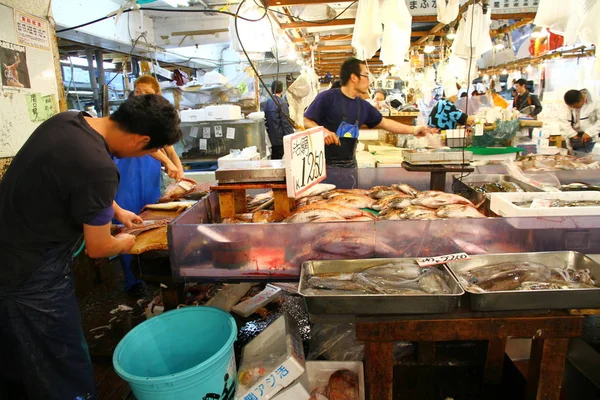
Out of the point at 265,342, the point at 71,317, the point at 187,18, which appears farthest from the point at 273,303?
the point at 187,18

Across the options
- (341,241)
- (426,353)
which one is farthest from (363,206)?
(426,353)

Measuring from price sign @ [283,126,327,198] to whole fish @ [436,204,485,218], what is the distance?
102cm

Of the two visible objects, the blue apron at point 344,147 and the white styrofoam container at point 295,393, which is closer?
the white styrofoam container at point 295,393

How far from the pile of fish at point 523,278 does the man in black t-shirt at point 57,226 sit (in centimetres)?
185

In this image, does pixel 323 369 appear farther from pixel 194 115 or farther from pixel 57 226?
pixel 194 115

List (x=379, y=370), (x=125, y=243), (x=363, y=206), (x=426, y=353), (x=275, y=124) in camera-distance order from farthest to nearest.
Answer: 1. (x=275, y=124)
2. (x=363, y=206)
3. (x=426, y=353)
4. (x=125, y=243)
5. (x=379, y=370)

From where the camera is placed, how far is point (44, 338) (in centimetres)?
216

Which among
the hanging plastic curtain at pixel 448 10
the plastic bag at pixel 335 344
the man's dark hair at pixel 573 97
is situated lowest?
the plastic bag at pixel 335 344

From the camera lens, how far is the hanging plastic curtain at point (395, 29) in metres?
4.11

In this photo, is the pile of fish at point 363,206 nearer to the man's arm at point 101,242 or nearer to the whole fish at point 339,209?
the whole fish at point 339,209

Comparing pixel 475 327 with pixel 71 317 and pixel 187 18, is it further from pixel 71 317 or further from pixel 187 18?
→ pixel 187 18

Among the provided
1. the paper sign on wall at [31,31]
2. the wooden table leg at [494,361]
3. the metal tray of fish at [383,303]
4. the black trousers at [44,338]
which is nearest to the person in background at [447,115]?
the wooden table leg at [494,361]

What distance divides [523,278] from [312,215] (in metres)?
1.33

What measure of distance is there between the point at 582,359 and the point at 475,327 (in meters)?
1.35
